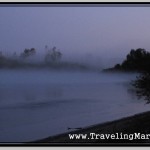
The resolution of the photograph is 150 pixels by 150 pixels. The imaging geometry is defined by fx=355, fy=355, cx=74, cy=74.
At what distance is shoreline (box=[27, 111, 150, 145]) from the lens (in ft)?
5.42

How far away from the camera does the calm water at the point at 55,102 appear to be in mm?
1657

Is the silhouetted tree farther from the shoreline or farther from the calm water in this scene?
the shoreline

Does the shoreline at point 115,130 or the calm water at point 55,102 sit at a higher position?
the calm water at point 55,102

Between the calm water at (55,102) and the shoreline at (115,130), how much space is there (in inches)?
0.9

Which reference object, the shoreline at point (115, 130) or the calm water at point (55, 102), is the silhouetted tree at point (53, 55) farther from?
the shoreline at point (115, 130)

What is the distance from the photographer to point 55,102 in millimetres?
1668

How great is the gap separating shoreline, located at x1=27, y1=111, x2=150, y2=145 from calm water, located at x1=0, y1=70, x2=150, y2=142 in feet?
0.08

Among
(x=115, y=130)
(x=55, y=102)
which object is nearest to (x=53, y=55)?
(x=55, y=102)

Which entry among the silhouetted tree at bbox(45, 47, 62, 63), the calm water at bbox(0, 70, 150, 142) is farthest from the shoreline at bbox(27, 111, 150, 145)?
the silhouetted tree at bbox(45, 47, 62, 63)

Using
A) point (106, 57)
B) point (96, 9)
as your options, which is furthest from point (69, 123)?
point (96, 9)

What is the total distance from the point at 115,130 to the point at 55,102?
1.02ft

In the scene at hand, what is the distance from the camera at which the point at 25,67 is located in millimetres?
1684

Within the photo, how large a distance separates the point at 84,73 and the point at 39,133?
1.16ft

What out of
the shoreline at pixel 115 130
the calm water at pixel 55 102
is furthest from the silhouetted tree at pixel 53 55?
the shoreline at pixel 115 130
